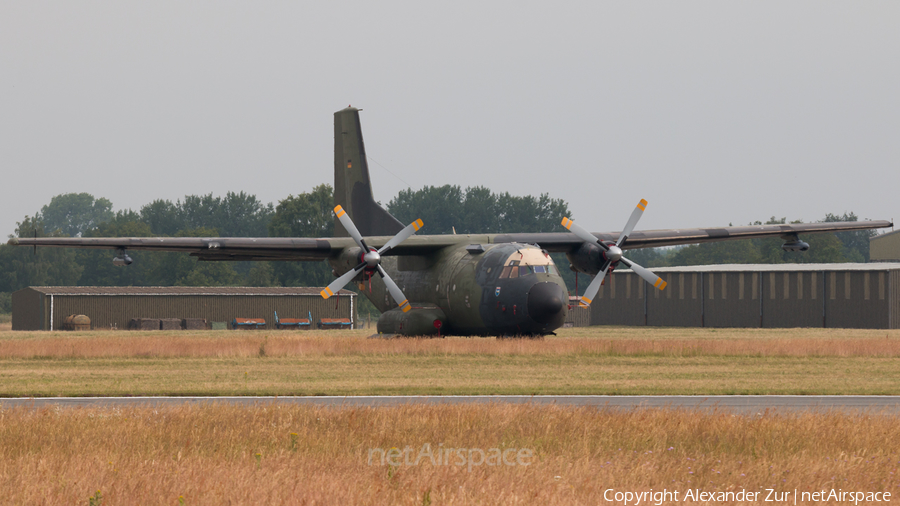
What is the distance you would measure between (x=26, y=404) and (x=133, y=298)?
199 ft

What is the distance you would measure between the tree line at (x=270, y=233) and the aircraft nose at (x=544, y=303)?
306ft

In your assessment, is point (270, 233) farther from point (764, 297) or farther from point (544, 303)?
point (544, 303)

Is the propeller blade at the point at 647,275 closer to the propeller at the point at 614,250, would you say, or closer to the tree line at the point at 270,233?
the propeller at the point at 614,250

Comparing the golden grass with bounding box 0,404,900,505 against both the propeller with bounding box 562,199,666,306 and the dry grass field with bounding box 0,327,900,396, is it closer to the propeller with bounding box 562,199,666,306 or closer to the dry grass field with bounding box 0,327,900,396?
the dry grass field with bounding box 0,327,900,396

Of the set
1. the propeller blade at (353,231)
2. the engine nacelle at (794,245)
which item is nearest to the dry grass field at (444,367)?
the propeller blade at (353,231)

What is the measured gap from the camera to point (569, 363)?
101 feet

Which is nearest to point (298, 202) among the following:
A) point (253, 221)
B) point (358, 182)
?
point (253, 221)

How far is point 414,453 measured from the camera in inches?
542

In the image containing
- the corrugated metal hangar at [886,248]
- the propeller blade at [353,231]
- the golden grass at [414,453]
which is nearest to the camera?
the golden grass at [414,453]

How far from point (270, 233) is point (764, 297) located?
266 ft

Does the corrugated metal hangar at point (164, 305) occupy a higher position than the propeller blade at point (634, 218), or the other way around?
the propeller blade at point (634, 218)

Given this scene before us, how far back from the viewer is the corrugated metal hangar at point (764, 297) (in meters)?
61.3

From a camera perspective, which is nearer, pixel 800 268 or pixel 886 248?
pixel 800 268

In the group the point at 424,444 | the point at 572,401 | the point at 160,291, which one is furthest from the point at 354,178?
the point at 160,291
